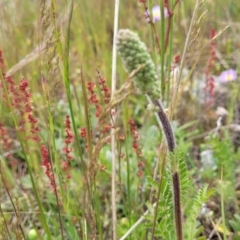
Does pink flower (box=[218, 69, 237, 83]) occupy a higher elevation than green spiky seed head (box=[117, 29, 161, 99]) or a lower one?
higher

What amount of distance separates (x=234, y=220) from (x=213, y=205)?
9cm

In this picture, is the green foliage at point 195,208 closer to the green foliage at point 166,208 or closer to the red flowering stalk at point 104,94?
the green foliage at point 166,208

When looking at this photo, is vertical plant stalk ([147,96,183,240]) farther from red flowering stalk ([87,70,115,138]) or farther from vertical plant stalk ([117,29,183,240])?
red flowering stalk ([87,70,115,138])

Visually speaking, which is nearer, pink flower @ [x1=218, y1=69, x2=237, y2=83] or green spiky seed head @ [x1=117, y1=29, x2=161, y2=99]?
green spiky seed head @ [x1=117, y1=29, x2=161, y2=99]

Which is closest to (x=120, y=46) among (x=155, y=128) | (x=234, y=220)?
→ (x=234, y=220)

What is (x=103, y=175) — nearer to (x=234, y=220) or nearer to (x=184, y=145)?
(x=184, y=145)

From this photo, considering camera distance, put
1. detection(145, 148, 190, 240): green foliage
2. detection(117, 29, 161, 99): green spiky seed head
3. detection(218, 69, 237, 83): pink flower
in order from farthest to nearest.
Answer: detection(218, 69, 237, 83): pink flower < detection(145, 148, 190, 240): green foliage < detection(117, 29, 161, 99): green spiky seed head

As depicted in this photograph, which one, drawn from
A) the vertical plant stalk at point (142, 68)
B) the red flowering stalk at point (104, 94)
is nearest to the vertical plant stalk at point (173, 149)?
the vertical plant stalk at point (142, 68)

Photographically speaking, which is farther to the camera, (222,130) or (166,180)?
(222,130)

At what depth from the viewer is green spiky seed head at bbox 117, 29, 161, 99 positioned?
70 cm

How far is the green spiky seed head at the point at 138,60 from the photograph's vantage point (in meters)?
0.70

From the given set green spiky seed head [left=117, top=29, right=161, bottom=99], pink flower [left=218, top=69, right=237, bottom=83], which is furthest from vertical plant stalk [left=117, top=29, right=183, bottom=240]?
pink flower [left=218, top=69, right=237, bottom=83]

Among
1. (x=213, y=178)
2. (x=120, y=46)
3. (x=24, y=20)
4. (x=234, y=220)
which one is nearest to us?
(x=120, y=46)

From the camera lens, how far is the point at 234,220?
136 cm
